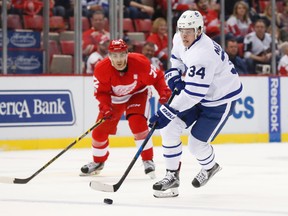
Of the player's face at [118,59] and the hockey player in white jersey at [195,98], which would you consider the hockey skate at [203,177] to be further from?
→ the player's face at [118,59]

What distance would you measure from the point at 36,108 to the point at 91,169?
108 inches

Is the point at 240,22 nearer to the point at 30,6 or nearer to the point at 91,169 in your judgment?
the point at 30,6

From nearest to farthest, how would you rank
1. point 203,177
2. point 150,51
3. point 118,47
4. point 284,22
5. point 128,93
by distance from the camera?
point 203,177
point 118,47
point 128,93
point 150,51
point 284,22

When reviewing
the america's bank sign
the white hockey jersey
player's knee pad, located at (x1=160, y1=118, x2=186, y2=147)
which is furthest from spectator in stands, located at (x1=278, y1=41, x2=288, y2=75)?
player's knee pad, located at (x1=160, y1=118, x2=186, y2=147)

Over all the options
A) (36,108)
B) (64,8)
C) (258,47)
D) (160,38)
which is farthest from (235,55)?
(36,108)

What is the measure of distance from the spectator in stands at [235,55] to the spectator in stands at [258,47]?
0.12 m

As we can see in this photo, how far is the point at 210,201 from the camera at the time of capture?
17.9ft

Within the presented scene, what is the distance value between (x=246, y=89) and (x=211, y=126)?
545 cm

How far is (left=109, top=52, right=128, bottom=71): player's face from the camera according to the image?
688 cm

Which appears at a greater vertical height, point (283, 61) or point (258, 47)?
point (258, 47)

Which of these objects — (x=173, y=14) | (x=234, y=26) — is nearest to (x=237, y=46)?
(x=234, y=26)

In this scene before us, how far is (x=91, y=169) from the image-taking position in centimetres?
727

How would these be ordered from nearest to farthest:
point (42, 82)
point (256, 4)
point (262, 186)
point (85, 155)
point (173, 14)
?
1. point (262, 186)
2. point (85, 155)
3. point (42, 82)
4. point (173, 14)
5. point (256, 4)

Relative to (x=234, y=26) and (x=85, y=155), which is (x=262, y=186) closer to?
(x=85, y=155)
